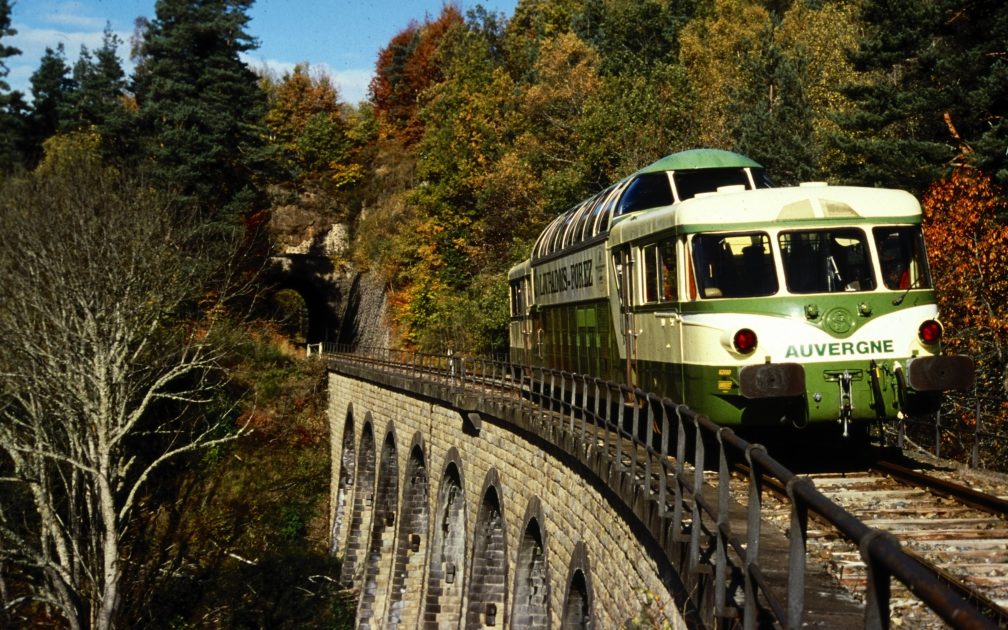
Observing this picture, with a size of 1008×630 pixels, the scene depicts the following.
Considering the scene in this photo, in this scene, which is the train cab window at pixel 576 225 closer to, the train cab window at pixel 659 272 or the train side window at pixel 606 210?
the train side window at pixel 606 210

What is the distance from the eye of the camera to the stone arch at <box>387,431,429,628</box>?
25.3 meters

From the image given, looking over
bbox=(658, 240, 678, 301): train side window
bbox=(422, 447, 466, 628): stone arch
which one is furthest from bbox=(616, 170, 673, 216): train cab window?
bbox=(422, 447, 466, 628): stone arch

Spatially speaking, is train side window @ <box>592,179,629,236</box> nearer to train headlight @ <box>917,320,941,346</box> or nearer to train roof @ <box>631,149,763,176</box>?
train roof @ <box>631,149,763,176</box>

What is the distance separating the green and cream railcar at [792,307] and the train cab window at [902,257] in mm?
14

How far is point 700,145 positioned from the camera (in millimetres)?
38125

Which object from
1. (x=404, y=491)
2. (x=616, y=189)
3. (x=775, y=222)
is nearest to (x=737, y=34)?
(x=404, y=491)

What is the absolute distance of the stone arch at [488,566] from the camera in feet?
59.5

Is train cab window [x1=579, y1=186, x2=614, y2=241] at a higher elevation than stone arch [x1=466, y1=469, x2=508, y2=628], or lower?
higher

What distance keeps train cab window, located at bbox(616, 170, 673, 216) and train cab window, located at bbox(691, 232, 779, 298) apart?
3293 mm

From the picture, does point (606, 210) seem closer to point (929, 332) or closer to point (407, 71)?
point (929, 332)

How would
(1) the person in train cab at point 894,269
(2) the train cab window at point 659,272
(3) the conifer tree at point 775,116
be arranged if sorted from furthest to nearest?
(3) the conifer tree at point 775,116 → (2) the train cab window at point 659,272 → (1) the person in train cab at point 894,269

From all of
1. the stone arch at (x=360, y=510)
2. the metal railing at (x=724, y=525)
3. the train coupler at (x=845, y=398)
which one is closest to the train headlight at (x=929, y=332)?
the train coupler at (x=845, y=398)

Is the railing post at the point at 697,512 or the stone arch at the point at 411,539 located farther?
the stone arch at the point at 411,539

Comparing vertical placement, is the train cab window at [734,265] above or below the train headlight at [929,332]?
above
